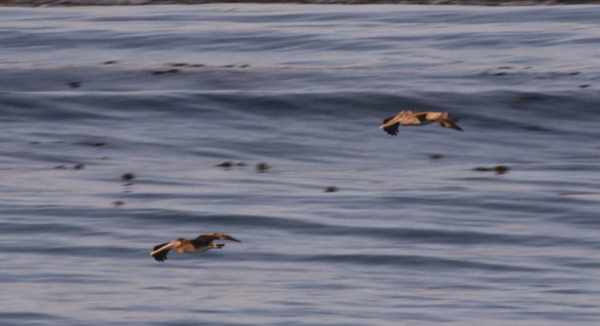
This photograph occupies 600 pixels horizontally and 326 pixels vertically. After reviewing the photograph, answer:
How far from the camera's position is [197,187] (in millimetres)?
24906

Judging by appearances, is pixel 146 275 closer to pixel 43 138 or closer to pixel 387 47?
pixel 43 138

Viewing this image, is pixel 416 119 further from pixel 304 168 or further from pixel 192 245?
pixel 304 168

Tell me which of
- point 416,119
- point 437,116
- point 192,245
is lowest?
point 192,245

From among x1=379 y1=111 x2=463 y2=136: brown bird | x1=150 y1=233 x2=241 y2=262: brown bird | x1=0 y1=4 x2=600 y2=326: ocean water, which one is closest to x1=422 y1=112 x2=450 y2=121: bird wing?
x1=379 y1=111 x2=463 y2=136: brown bird

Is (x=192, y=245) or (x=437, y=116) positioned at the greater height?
(x=437, y=116)

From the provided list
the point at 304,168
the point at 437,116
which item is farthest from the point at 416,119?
the point at 304,168

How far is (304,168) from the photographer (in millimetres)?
27484

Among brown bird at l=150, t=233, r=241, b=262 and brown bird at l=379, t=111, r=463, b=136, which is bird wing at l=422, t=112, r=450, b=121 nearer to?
brown bird at l=379, t=111, r=463, b=136

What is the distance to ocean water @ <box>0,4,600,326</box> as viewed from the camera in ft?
55.6

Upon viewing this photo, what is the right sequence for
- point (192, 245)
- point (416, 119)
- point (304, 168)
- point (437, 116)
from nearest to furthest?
point (437, 116) < point (416, 119) < point (192, 245) < point (304, 168)

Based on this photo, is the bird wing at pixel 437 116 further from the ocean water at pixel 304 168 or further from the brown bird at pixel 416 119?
the ocean water at pixel 304 168

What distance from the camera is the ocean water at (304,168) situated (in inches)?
667

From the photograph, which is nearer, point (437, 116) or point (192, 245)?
point (437, 116)

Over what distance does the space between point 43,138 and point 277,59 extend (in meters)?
13.0
